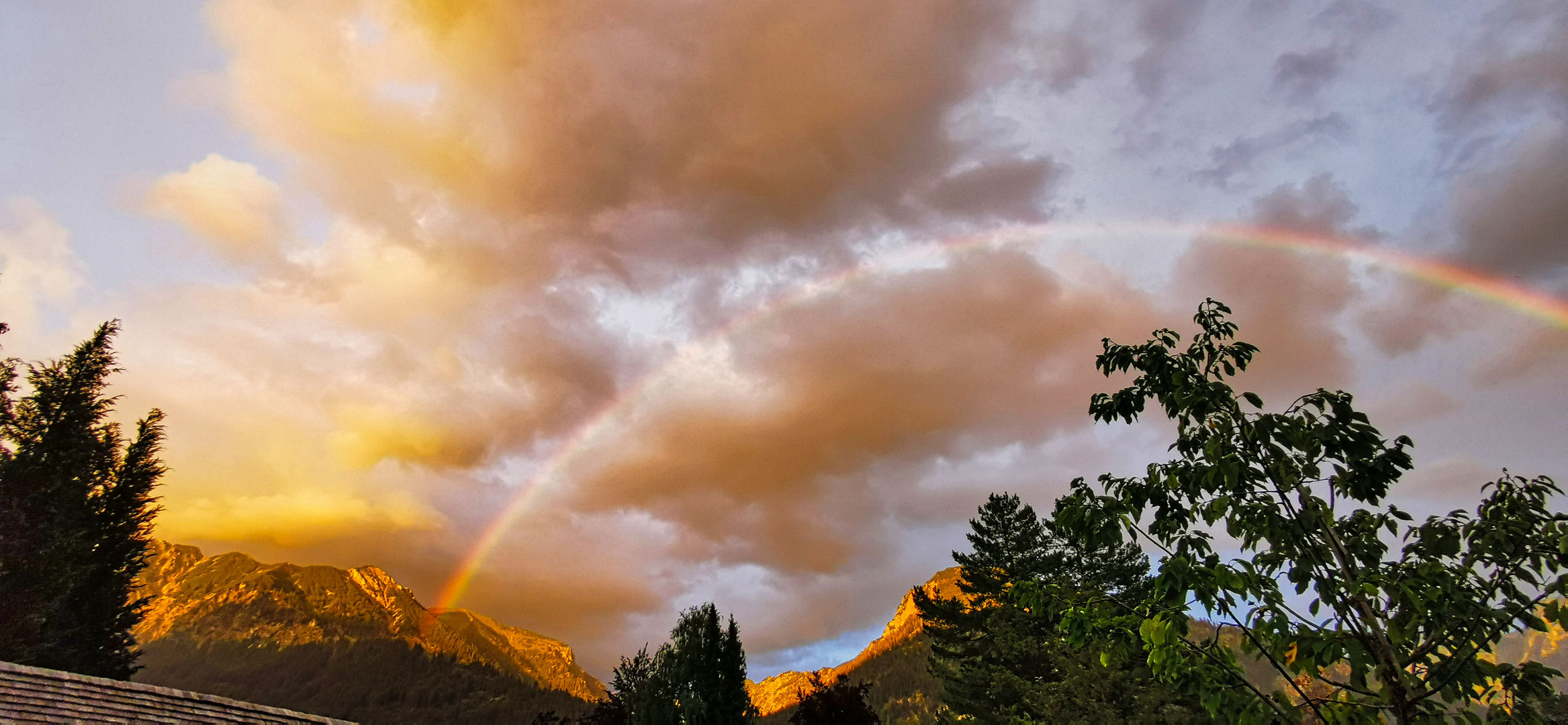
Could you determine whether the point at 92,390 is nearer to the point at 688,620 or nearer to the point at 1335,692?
the point at 688,620

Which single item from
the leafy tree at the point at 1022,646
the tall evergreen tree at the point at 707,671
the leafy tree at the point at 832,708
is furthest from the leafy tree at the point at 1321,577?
the leafy tree at the point at 832,708

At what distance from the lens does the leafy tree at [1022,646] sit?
2334 cm

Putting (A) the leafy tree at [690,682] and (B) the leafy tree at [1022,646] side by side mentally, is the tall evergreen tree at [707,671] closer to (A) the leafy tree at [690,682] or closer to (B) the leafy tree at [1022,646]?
(A) the leafy tree at [690,682]

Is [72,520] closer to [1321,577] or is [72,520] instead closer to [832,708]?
[832,708]

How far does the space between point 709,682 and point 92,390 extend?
32225mm

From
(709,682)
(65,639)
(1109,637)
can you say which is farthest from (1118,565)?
(65,639)

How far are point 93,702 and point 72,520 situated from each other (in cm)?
1964

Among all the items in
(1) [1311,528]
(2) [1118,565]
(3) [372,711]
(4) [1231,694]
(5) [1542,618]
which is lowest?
(3) [372,711]

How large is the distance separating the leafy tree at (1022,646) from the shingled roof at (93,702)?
82.5 feet

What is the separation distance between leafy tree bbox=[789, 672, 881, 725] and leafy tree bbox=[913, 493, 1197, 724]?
20.3 feet

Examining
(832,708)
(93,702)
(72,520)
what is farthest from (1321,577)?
(72,520)

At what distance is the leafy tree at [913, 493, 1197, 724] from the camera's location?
76.6ft

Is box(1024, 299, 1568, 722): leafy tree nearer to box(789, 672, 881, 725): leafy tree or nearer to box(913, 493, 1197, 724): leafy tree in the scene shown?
box(913, 493, 1197, 724): leafy tree

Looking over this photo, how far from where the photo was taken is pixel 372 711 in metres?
200
